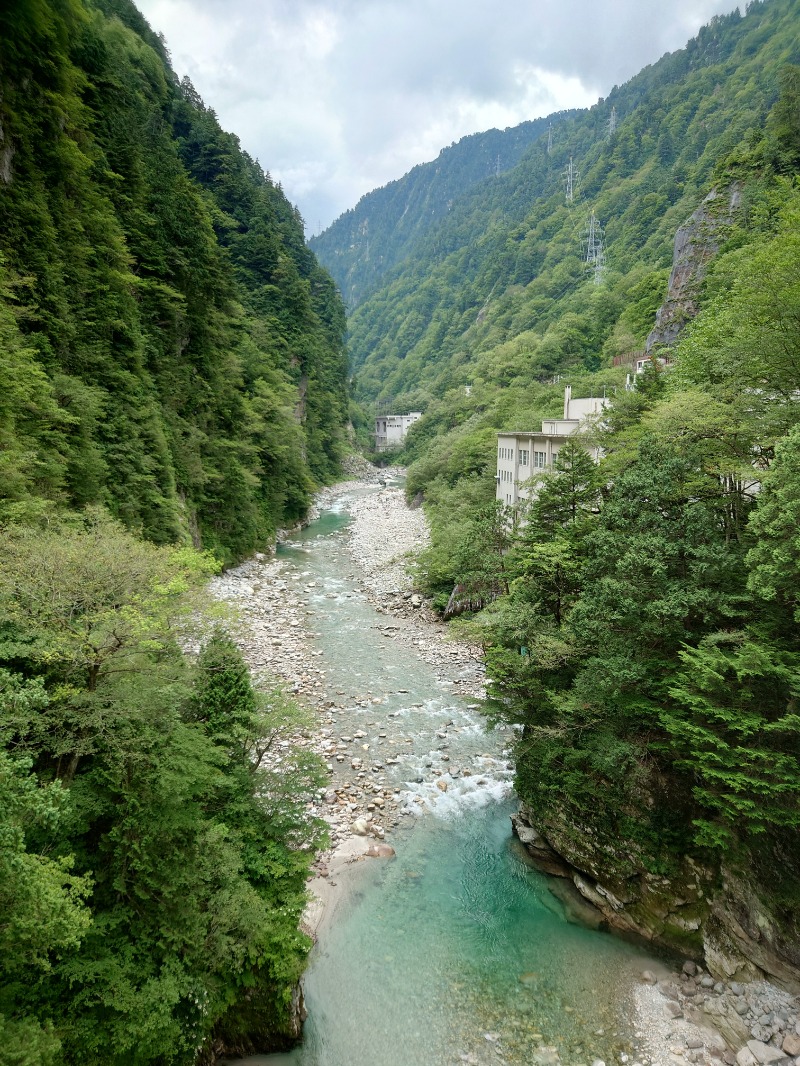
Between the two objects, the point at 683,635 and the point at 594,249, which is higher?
the point at 594,249

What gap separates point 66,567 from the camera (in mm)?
7973

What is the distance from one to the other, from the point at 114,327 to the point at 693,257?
36.4 meters

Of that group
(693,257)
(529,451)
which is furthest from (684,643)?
(693,257)

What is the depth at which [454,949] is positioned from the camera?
959cm

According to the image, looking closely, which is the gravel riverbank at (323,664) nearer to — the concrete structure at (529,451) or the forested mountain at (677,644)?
the forested mountain at (677,644)

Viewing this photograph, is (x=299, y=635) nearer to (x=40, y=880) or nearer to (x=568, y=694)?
(x=568, y=694)

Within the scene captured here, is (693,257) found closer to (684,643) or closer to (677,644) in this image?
(677,644)

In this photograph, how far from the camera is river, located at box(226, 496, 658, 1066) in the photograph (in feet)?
26.1

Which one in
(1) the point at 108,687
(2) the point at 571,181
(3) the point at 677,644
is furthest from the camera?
(2) the point at 571,181

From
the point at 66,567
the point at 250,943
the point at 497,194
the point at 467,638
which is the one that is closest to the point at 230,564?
the point at 467,638

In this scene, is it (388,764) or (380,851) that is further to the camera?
(388,764)

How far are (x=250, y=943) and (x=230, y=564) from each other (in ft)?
73.2

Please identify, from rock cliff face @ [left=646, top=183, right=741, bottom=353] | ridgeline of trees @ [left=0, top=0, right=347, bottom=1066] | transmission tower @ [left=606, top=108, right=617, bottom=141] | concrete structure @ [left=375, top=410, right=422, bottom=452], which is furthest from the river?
transmission tower @ [left=606, top=108, right=617, bottom=141]

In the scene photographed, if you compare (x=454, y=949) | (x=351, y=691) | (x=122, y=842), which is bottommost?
(x=454, y=949)
